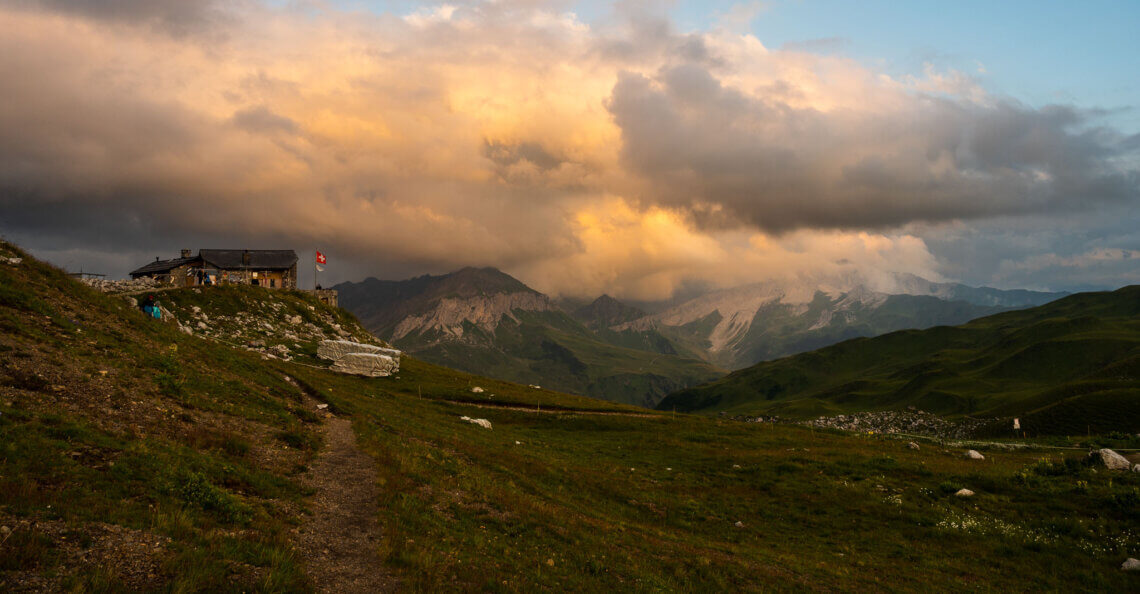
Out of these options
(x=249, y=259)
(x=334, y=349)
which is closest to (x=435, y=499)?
(x=334, y=349)

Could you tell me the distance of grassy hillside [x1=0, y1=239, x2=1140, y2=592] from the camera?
1254cm

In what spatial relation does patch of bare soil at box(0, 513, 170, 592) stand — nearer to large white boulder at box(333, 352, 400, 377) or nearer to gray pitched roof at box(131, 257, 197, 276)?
large white boulder at box(333, 352, 400, 377)

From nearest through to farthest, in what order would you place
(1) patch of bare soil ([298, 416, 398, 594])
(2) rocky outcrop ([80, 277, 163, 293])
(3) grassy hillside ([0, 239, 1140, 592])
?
(3) grassy hillside ([0, 239, 1140, 592]) → (1) patch of bare soil ([298, 416, 398, 594]) → (2) rocky outcrop ([80, 277, 163, 293])

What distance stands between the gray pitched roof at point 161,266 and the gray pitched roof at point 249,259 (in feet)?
13.6

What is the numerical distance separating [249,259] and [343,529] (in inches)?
5611

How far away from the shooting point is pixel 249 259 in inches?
5285

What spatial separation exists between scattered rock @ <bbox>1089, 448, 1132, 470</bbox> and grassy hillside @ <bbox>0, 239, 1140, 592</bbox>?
1.48 metres

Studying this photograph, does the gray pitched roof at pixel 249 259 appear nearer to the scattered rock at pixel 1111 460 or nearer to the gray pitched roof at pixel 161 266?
the gray pitched roof at pixel 161 266

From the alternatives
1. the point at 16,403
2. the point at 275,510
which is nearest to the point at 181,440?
the point at 16,403

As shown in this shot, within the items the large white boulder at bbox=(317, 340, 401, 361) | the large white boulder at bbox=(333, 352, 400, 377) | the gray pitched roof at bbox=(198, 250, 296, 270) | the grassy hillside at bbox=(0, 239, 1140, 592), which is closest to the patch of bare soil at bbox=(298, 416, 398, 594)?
the grassy hillside at bbox=(0, 239, 1140, 592)

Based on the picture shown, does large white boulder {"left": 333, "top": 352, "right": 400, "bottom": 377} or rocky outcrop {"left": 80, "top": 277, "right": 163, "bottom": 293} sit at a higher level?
rocky outcrop {"left": 80, "top": 277, "right": 163, "bottom": 293}

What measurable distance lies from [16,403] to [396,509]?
13.3 metres

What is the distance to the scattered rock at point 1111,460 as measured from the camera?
35469mm

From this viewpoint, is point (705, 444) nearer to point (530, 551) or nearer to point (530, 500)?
point (530, 500)
